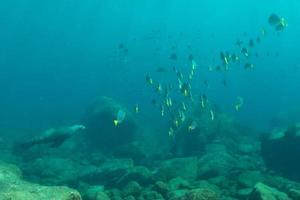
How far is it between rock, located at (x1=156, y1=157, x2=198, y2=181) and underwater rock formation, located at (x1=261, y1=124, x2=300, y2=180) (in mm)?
3139

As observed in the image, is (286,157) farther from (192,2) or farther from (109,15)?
(109,15)

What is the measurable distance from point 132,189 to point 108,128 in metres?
12.4

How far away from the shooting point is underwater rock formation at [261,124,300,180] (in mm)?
15070

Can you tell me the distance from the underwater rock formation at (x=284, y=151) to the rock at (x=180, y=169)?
10.3 ft

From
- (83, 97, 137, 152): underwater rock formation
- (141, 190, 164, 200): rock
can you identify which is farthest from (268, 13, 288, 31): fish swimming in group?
(83, 97, 137, 152): underwater rock formation

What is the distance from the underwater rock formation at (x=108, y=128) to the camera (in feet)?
77.9

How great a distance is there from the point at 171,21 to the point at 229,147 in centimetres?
14444

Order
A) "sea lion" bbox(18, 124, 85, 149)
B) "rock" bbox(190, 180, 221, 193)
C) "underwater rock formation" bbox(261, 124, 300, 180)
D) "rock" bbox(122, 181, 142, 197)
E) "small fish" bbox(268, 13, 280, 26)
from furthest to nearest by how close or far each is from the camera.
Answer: "small fish" bbox(268, 13, 280, 26)
"underwater rock formation" bbox(261, 124, 300, 180)
"sea lion" bbox(18, 124, 85, 149)
"rock" bbox(190, 180, 221, 193)
"rock" bbox(122, 181, 142, 197)

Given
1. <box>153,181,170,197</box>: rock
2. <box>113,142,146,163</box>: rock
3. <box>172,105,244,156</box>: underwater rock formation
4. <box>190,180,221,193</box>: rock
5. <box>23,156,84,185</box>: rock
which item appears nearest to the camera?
<box>153,181,170,197</box>: rock

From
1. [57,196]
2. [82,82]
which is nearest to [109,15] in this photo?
[82,82]

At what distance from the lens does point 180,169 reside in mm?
13883

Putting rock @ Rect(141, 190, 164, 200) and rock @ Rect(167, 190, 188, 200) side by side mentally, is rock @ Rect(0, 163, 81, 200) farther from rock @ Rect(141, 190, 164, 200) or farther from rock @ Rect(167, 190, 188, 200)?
rock @ Rect(141, 190, 164, 200)

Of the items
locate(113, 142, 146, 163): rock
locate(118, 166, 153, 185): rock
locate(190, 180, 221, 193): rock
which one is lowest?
locate(190, 180, 221, 193): rock

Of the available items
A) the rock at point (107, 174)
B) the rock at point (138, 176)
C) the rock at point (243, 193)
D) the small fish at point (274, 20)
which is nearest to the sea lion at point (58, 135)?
the rock at point (107, 174)
